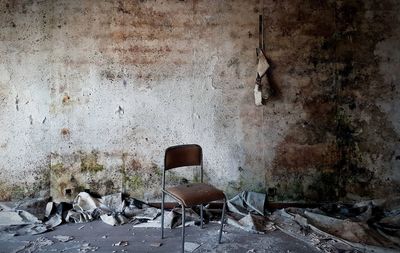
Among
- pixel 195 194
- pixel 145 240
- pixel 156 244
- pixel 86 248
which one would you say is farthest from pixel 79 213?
pixel 195 194

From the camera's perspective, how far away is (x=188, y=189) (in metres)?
3.18

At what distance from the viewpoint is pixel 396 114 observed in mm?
3916

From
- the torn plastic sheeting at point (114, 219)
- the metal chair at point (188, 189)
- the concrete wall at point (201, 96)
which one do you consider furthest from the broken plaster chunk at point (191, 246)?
the concrete wall at point (201, 96)

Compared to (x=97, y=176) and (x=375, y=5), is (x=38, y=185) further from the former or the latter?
(x=375, y=5)

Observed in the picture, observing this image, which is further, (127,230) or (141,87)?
(141,87)

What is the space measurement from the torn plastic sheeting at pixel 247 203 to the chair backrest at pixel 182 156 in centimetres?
77

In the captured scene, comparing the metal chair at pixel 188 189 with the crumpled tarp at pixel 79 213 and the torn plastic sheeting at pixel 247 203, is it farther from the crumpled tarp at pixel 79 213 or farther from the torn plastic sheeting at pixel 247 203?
the crumpled tarp at pixel 79 213

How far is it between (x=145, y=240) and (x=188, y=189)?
634 millimetres

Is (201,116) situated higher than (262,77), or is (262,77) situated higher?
(262,77)

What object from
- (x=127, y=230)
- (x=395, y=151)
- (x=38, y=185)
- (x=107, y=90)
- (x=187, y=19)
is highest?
(x=187, y=19)

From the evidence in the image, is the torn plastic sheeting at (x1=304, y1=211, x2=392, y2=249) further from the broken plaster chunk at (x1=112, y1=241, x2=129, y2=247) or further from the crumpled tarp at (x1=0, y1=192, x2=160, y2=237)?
the broken plaster chunk at (x1=112, y1=241, x2=129, y2=247)

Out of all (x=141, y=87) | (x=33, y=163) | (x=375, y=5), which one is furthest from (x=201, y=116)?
(x=375, y=5)

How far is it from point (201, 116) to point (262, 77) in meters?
0.76

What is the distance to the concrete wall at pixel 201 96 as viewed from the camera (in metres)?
3.88
